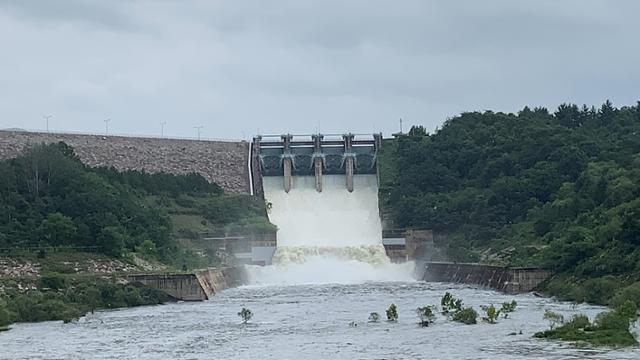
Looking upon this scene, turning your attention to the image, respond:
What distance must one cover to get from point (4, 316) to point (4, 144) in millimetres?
56333

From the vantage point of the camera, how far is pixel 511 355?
47156mm

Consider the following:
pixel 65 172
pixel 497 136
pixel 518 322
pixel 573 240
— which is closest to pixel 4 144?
pixel 65 172

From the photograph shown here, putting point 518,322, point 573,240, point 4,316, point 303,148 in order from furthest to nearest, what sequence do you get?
point 303,148, point 573,240, point 4,316, point 518,322

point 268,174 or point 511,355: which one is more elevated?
point 268,174

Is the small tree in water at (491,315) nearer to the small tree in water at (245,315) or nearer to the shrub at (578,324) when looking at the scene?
the shrub at (578,324)

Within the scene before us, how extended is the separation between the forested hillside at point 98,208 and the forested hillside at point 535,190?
18.4 m

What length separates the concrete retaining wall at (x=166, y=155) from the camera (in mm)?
131875

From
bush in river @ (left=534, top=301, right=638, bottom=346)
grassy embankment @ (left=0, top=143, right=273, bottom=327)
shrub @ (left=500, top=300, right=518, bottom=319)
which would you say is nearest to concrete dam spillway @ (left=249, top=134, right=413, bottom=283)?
grassy embankment @ (left=0, top=143, right=273, bottom=327)

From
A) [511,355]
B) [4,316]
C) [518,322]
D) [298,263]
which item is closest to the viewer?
[511,355]

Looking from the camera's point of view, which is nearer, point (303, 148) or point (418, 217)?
point (418, 217)

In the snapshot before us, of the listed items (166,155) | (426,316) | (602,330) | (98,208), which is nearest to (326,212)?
(166,155)

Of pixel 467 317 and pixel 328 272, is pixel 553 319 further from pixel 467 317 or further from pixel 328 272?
pixel 328 272

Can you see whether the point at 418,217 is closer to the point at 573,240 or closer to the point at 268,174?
the point at 268,174

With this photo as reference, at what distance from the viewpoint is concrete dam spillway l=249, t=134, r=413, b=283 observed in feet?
384
